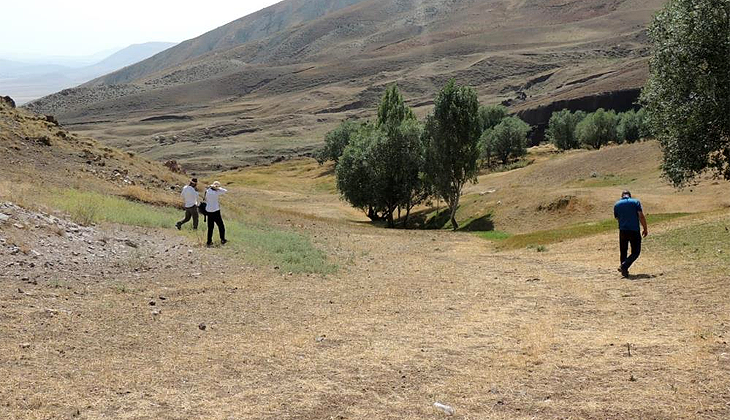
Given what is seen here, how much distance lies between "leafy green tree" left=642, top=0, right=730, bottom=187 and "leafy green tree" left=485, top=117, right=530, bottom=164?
74.7 m

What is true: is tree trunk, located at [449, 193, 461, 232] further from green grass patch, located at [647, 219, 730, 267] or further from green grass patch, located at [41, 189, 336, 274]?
green grass patch, located at [647, 219, 730, 267]

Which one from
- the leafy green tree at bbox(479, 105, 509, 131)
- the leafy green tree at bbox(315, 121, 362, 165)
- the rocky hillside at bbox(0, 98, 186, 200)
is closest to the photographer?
the rocky hillside at bbox(0, 98, 186, 200)

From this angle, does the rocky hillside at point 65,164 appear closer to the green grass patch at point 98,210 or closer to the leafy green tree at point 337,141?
the green grass patch at point 98,210

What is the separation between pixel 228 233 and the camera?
2538 cm

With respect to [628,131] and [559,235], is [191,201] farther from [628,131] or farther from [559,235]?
[628,131]

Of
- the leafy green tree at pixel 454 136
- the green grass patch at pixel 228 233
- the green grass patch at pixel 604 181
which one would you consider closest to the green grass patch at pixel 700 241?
the green grass patch at pixel 228 233

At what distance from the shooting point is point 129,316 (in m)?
12.6

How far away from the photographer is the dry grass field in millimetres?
8375

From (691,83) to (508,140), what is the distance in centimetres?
7765

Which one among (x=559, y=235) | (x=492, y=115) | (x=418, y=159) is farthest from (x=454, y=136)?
(x=492, y=115)

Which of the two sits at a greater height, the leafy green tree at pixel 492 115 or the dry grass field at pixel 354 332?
the leafy green tree at pixel 492 115

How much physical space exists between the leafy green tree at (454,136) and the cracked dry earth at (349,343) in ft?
101

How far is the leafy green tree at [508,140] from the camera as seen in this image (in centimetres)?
10481

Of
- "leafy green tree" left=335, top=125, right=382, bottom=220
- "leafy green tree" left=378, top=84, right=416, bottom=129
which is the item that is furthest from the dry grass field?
"leafy green tree" left=378, top=84, right=416, bottom=129
